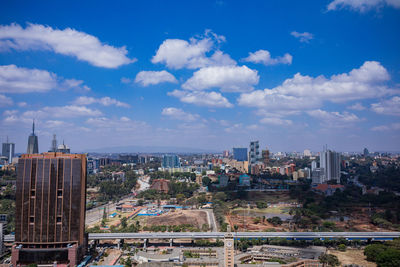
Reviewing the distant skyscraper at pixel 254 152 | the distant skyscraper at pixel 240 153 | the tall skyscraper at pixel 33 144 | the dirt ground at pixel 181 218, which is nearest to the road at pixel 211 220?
the dirt ground at pixel 181 218

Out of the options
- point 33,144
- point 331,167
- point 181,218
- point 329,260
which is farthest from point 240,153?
point 329,260

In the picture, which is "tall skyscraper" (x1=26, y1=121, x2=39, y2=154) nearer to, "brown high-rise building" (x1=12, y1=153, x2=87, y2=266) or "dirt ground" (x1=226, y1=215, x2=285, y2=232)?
"dirt ground" (x1=226, y1=215, x2=285, y2=232)

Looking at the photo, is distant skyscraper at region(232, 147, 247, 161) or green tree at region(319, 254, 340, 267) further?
distant skyscraper at region(232, 147, 247, 161)

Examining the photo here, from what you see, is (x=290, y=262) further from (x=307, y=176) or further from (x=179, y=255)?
(x=307, y=176)

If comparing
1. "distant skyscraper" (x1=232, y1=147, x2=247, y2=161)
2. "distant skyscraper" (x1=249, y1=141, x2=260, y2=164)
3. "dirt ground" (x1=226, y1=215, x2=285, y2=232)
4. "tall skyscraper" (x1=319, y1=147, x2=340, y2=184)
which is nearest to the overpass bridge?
"dirt ground" (x1=226, y1=215, x2=285, y2=232)

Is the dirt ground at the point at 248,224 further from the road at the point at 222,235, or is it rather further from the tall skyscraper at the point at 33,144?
the tall skyscraper at the point at 33,144

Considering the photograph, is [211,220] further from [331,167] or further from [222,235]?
[331,167]
